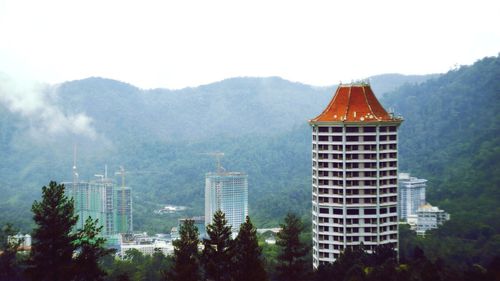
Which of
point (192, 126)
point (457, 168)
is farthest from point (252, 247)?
point (192, 126)

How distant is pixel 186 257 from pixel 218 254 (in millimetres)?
1060

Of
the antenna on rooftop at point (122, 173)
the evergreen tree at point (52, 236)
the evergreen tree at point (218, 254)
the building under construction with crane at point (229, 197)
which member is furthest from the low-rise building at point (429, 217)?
the antenna on rooftop at point (122, 173)

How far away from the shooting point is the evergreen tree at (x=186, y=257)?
2802 centimetres

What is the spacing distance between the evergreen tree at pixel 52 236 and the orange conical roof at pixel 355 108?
1620 centimetres

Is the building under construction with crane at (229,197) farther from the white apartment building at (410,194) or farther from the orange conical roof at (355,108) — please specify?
the orange conical roof at (355,108)

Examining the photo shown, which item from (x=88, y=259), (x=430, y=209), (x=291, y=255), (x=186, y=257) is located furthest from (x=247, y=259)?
(x=430, y=209)

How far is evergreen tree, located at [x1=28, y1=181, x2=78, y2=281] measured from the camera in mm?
25812

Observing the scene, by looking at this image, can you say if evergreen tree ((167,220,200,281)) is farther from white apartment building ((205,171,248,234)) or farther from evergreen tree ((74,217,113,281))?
white apartment building ((205,171,248,234))

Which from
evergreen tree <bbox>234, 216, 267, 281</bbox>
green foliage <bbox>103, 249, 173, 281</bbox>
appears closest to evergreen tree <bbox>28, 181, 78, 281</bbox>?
evergreen tree <bbox>234, 216, 267, 281</bbox>

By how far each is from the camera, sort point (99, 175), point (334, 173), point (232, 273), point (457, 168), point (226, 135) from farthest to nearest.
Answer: point (226, 135) < point (99, 175) < point (457, 168) < point (334, 173) < point (232, 273)

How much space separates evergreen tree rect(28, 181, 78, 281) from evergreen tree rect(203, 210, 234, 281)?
181 inches

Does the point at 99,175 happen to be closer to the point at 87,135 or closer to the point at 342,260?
the point at 87,135

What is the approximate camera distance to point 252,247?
29141 mm

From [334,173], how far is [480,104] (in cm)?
4869
